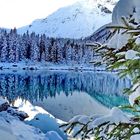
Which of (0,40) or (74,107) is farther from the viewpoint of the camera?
(0,40)

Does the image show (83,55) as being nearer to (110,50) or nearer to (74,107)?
(74,107)

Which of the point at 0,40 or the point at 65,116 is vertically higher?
the point at 0,40

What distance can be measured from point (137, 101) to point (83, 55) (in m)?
140

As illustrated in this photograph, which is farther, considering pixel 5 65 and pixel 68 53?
pixel 68 53

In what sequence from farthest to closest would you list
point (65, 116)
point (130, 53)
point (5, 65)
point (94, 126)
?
point (5, 65) < point (65, 116) < point (94, 126) < point (130, 53)

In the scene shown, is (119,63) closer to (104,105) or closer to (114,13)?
(114,13)

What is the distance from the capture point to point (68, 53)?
133 m

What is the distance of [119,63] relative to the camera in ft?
9.15

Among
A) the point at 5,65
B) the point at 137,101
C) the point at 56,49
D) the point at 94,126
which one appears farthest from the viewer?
the point at 56,49

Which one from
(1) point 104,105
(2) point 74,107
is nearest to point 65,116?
(2) point 74,107

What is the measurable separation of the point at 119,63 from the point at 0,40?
4368 inches

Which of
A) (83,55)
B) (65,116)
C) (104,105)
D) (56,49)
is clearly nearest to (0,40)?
(56,49)

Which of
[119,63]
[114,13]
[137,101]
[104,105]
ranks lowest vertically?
[104,105]

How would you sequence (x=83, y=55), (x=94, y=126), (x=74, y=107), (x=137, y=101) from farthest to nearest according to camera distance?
(x=83, y=55)
(x=74, y=107)
(x=94, y=126)
(x=137, y=101)
